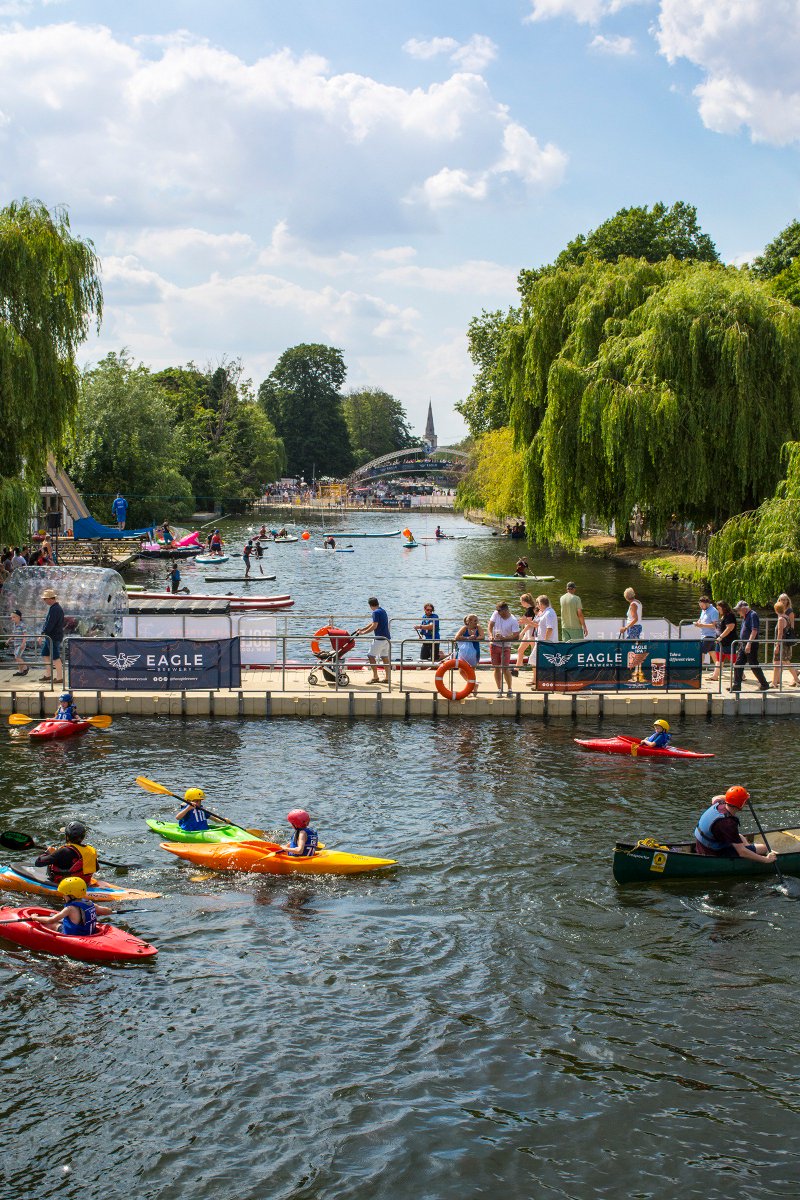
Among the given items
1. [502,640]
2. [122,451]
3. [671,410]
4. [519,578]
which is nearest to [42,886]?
[502,640]

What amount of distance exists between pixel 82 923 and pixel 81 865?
3.79 feet

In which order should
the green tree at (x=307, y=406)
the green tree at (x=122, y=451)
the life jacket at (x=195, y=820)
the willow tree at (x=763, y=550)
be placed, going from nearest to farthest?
the life jacket at (x=195, y=820) < the willow tree at (x=763, y=550) < the green tree at (x=122, y=451) < the green tree at (x=307, y=406)

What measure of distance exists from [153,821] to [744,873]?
349 inches

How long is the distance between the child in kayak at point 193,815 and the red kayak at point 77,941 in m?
2.97

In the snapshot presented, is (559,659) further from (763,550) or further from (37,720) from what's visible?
(37,720)

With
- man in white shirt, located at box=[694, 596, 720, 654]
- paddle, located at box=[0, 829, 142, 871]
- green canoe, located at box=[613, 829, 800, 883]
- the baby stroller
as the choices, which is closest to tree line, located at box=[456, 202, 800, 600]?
man in white shirt, located at box=[694, 596, 720, 654]

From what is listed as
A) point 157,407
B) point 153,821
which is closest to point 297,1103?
point 153,821

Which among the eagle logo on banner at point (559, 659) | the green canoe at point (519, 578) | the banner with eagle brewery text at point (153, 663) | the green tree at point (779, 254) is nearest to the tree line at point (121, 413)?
the banner with eagle brewery text at point (153, 663)

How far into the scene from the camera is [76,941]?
45.2 feet

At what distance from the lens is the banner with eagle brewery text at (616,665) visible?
83.1 feet

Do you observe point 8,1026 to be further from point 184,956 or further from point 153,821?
point 153,821

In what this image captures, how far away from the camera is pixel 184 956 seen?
13836mm

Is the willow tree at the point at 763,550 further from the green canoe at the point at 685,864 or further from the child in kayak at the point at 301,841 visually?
the child in kayak at the point at 301,841

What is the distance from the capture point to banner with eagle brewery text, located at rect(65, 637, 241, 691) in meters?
24.6
